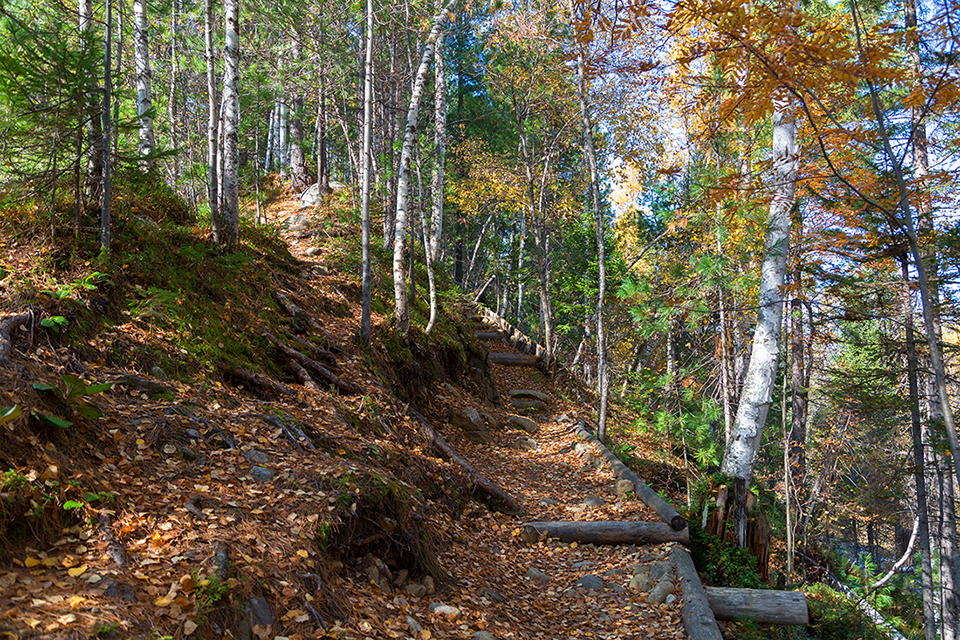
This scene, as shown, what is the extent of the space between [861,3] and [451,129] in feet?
55.4

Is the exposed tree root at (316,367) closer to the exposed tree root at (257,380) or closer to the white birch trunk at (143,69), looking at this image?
the exposed tree root at (257,380)

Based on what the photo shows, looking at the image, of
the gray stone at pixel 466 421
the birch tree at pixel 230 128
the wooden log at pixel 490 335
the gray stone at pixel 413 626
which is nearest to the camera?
the gray stone at pixel 413 626

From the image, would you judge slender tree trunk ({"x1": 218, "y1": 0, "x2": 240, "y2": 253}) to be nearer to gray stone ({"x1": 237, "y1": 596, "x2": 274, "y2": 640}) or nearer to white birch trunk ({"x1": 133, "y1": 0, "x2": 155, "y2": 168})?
white birch trunk ({"x1": 133, "y1": 0, "x2": 155, "y2": 168})

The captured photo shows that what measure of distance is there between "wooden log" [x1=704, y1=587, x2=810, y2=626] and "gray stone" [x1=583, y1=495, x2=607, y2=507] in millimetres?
1989

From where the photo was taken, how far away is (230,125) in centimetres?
732

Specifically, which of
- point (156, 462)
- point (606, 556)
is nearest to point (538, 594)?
point (606, 556)

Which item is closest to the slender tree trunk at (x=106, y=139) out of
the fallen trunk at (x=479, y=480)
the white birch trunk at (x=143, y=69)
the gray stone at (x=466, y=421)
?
the fallen trunk at (x=479, y=480)

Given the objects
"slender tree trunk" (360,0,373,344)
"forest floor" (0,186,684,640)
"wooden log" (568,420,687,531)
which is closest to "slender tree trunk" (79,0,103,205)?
"forest floor" (0,186,684,640)

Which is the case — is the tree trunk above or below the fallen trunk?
above

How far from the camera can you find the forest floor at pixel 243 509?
2609 mm

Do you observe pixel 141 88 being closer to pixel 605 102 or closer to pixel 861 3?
pixel 605 102

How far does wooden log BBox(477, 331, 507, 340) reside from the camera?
17.1 metres

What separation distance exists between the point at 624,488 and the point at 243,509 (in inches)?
238

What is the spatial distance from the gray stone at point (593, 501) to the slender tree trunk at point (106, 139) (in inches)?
271
